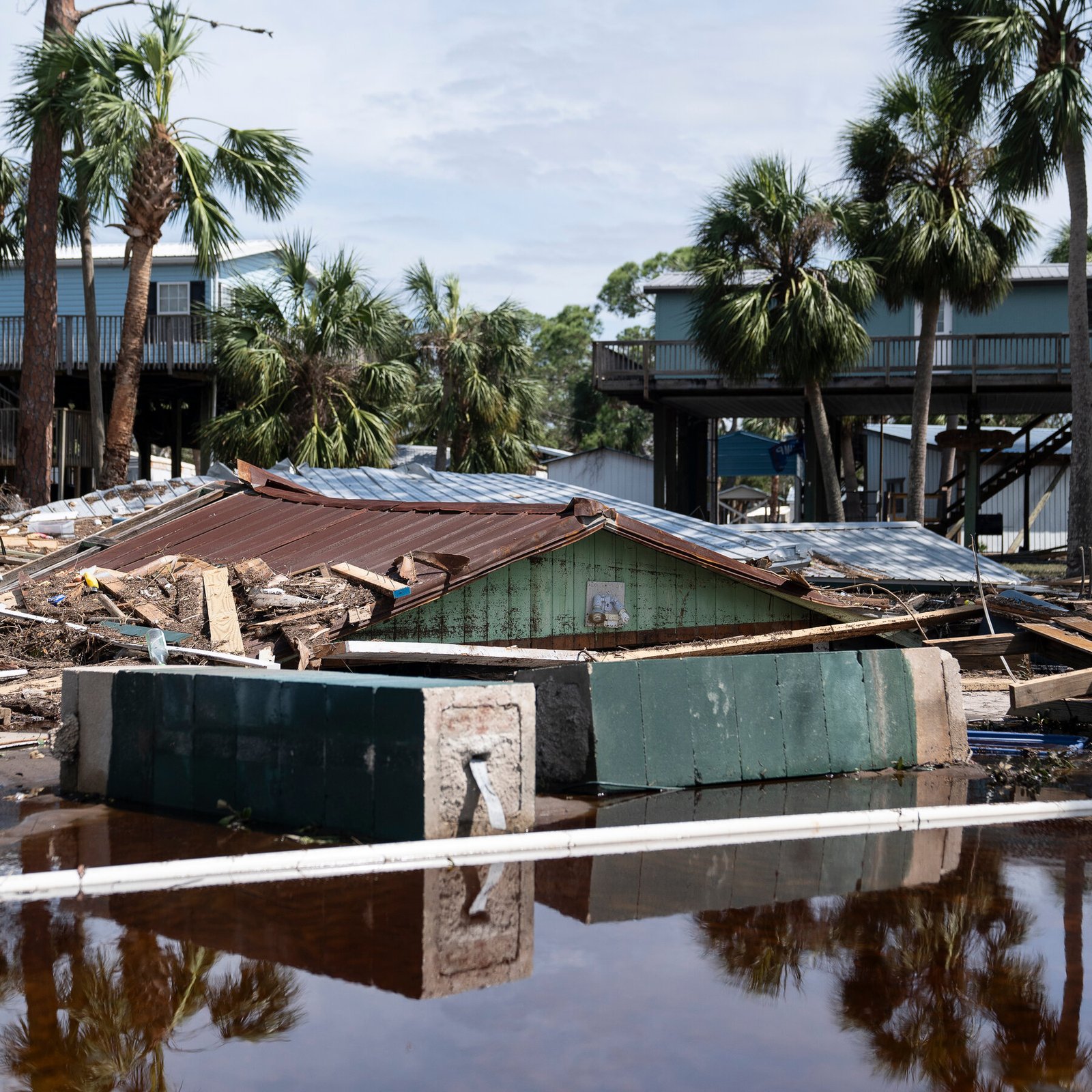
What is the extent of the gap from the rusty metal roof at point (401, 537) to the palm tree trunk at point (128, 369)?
6.22m

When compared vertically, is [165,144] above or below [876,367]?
above

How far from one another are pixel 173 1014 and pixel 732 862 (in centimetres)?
295

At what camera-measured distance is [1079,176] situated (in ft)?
62.3

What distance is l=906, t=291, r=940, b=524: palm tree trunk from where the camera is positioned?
22953 mm

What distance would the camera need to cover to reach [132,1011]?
397cm

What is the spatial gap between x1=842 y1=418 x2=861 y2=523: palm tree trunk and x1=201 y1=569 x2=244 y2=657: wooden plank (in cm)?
2414

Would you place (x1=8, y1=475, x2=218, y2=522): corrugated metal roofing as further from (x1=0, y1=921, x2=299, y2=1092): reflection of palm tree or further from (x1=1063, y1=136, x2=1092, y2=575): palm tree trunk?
(x1=1063, y1=136, x2=1092, y2=575): palm tree trunk

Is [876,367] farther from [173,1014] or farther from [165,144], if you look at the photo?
[173,1014]

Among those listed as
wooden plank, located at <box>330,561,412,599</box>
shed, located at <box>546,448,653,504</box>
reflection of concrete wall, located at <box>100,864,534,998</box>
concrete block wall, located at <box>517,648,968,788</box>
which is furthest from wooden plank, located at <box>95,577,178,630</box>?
shed, located at <box>546,448,653,504</box>

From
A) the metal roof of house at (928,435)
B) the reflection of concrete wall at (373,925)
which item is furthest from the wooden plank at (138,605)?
the metal roof of house at (928,435)

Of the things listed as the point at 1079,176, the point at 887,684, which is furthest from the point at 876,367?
the point at 887,684

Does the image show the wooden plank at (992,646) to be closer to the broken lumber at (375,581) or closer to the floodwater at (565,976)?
the broken lumber at (375,581)

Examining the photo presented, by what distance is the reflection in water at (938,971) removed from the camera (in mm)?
3666

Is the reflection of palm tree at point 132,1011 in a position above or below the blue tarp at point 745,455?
below
